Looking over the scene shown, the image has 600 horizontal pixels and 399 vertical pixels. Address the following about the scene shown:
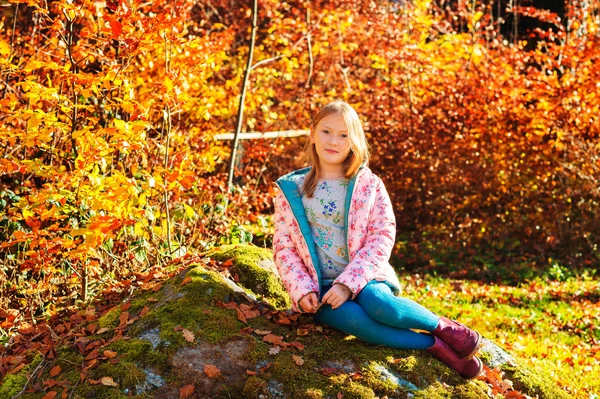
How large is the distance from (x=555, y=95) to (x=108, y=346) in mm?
5934

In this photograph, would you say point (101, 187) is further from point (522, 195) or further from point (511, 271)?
point (522, 195)

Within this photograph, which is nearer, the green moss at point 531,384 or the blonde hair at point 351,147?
the blonde hair at point 351,147

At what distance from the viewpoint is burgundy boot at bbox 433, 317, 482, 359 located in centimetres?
327

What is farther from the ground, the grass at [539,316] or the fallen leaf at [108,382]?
the fallen leaf at [108,382]

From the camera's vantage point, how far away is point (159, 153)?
5230 millimetres

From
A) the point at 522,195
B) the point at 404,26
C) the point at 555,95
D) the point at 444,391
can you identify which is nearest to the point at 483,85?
the point at 555,95

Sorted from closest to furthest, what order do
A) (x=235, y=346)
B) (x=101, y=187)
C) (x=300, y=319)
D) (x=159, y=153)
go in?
(x=235, y=346), (x=300, y=319), (x=101, y=187), (x=159, y=153)

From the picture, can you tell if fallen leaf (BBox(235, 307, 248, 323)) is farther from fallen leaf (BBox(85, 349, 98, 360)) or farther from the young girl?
fallen leaf (BBox(85, 349, 98, 360))

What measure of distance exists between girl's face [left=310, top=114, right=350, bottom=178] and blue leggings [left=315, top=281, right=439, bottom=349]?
65 centimetres

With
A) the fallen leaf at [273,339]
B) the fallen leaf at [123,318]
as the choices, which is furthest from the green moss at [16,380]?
the fallen leaf at [273,339]

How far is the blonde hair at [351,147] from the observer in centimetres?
346

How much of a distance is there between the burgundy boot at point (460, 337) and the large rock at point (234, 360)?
0.12 m

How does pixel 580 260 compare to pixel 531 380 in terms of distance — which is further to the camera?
pixel 580 260

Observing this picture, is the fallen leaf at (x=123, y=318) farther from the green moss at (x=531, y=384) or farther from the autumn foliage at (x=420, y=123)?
the green moss at (x=531, y=384)
